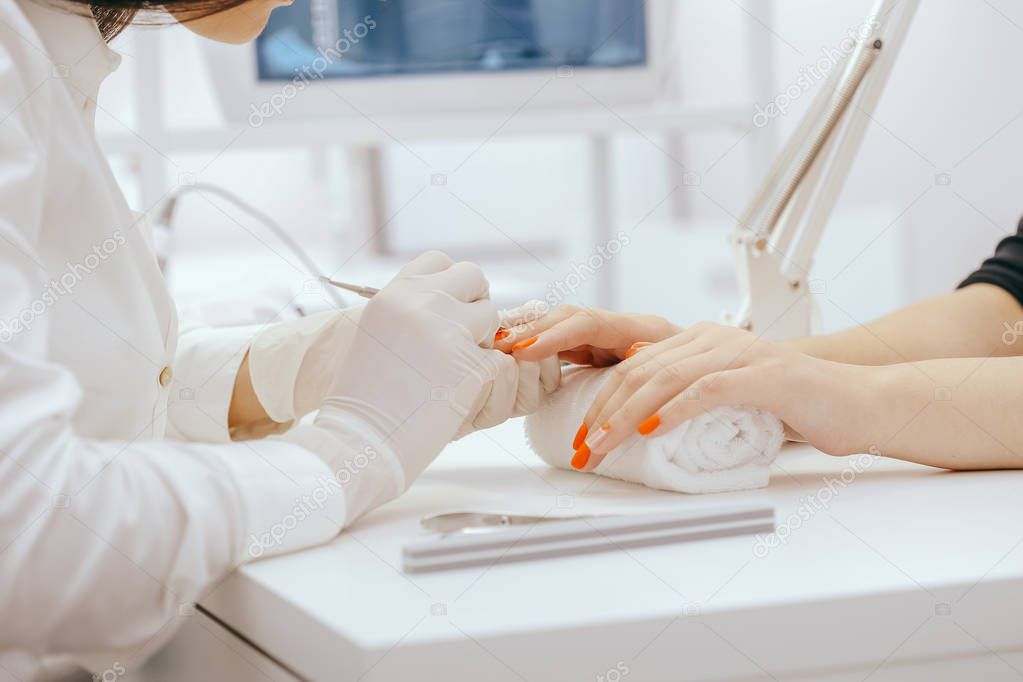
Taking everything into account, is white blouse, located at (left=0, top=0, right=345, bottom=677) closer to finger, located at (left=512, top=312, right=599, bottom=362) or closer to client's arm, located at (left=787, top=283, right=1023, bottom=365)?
finger, located at (left=512, top=312, right=599, bottom=362)

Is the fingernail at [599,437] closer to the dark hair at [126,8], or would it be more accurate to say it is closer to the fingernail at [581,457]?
the fingernail at [581,457]

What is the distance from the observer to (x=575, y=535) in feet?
2.17

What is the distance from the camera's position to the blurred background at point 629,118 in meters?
1.74

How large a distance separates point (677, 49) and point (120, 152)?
177 centimetres

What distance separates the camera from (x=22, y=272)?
2.03 ft

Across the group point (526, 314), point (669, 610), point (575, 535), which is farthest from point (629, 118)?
point (669, 610)

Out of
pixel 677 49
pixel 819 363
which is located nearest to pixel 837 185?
pixel 819 363

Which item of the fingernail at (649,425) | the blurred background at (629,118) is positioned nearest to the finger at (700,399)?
the fingernail at (649,425)

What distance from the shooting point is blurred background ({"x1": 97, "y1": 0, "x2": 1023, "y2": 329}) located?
1742 millimetres

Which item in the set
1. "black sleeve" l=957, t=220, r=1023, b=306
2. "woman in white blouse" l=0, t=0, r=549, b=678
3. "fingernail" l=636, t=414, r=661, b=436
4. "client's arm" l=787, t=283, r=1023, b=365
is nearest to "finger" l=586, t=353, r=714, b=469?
"fingernail" l=636, t=414, r=661, b=436

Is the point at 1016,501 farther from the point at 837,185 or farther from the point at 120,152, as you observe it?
the point at 120,152

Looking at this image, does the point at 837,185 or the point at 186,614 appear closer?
the point at 186,614

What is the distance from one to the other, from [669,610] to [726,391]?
28cm

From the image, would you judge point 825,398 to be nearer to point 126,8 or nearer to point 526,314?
point 526,314
